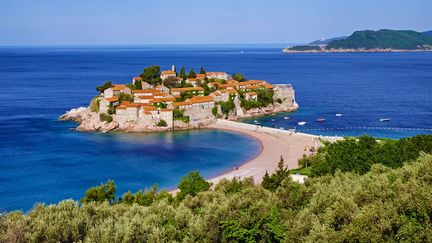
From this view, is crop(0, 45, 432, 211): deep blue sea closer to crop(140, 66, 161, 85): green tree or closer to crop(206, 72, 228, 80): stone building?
crop(140, 66, 161, 85): green tree

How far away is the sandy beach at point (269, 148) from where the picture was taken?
38.0 meters

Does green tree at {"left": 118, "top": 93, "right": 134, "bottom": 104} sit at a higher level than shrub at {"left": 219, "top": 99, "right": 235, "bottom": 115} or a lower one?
higher

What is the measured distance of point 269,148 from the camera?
46.8 metres

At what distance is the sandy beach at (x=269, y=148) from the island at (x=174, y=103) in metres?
3.76

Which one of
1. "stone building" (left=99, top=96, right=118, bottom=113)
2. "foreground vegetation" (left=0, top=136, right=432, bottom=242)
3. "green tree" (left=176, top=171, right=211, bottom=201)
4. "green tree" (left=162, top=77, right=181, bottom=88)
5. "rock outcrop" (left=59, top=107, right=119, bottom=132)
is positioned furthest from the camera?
"green tree" (left=162, top=77, right=181, bottom=88)

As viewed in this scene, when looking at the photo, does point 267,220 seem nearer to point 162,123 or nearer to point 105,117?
point 162,123

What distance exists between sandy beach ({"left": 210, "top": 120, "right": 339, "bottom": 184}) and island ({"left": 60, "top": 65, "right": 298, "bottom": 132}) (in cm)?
376

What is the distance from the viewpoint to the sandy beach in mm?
38013

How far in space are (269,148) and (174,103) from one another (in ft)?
51.9

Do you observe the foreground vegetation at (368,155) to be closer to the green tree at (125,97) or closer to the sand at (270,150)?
the sand at (270,150)

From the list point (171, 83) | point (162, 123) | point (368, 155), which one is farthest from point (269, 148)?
point (171, 83)

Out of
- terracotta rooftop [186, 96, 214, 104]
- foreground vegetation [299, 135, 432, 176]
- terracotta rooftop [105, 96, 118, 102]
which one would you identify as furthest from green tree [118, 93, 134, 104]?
foreground vegetation [299, 135, 432, 176]

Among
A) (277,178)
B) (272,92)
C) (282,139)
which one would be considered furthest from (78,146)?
(272,92)

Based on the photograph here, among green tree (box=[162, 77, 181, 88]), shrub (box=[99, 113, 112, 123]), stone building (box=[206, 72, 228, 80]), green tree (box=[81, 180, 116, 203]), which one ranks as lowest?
shrub (box=[99, 113, 112, 123])
